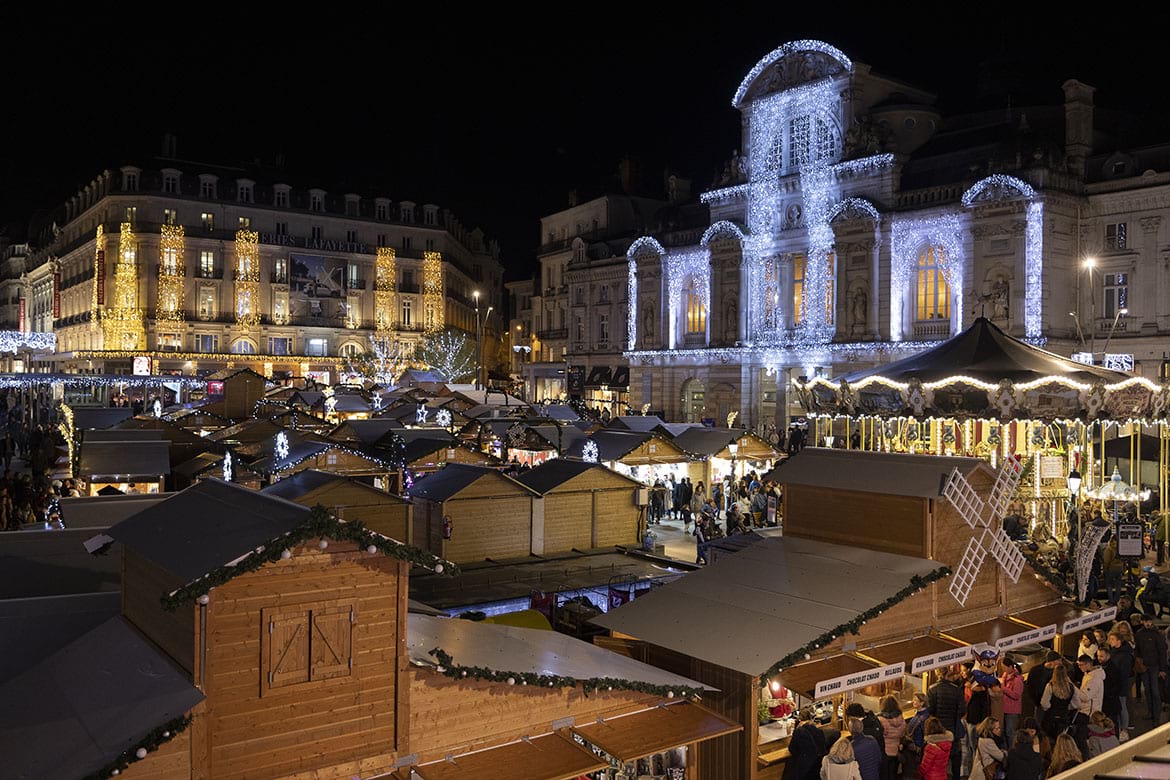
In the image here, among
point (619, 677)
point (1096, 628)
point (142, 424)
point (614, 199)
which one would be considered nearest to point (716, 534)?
point (1096, 628)

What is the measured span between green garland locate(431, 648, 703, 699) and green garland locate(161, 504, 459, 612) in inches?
36.4

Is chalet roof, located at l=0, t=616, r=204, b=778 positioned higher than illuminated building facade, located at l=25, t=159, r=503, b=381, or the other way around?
illuminated building facade, located at l=25, t=159, r=503, b=381

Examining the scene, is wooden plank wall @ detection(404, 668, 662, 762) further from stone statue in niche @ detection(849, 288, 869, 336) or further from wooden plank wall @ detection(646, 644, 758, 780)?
stone statue in niche @ detection(849, 288, 869, 336)

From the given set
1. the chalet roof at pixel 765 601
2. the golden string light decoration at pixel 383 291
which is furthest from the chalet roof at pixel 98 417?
the golden string light decoration at pixel 383 291

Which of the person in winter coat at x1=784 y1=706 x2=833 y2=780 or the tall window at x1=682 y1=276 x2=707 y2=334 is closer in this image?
the person in winter coat at x1=784 y1=706 x2=833 y2=780

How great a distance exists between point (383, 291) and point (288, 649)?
69557 millimetres

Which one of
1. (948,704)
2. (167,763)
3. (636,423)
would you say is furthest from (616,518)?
(167,763)

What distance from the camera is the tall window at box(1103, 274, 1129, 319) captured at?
3703cm

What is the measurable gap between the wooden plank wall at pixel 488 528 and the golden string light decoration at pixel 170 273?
5517cm

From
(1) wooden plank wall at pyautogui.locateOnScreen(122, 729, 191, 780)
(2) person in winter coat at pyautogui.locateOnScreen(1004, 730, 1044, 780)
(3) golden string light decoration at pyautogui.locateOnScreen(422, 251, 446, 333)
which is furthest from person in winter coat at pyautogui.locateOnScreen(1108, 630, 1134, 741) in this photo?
(3) golden string light decoration at pyautogui.locateOnScreen(422, 251, 446, 333)

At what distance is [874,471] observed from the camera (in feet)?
38.4

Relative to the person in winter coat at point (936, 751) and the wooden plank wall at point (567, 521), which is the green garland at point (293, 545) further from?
the wooden plank wall at point (567, 521)

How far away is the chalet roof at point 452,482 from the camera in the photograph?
1959cm

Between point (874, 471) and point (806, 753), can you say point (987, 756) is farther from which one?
point (874, 471)
